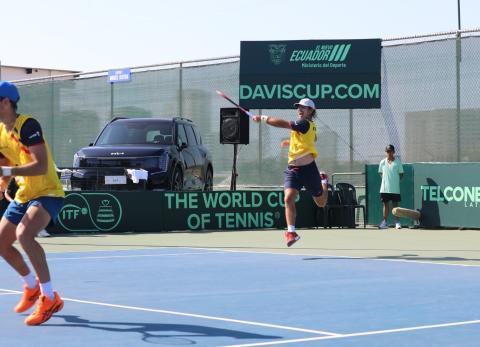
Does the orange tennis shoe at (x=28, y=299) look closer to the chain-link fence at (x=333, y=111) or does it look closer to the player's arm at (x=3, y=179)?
the player's arm at (x=3, y=179)

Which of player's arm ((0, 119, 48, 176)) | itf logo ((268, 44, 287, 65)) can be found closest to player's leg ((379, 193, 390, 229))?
itf logo ((268, 44, 287, 65))

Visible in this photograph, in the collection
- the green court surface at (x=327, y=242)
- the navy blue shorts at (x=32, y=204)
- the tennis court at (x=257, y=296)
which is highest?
the navy blue shorts at (x=32, y=204)

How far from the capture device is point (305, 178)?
14.5m

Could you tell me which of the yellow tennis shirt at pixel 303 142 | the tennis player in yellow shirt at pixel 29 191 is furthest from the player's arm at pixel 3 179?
the yellow tennis shirt at pixel 303 142

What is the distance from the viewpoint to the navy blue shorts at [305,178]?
14.4m

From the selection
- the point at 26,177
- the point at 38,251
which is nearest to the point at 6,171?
the point at 26,177

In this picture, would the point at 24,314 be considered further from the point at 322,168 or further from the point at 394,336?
the point at 322,168

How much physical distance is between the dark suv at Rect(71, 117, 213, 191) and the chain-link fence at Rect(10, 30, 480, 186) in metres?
2.81

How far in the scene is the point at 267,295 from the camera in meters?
9.45

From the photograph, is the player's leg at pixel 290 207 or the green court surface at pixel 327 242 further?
the green court surface at pixel 327 242

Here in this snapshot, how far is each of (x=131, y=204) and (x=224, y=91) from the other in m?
6.49

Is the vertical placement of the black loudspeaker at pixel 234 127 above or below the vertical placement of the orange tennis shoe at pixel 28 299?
above

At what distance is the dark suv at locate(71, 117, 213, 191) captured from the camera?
22.5 m

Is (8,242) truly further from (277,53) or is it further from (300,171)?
(277,53)
